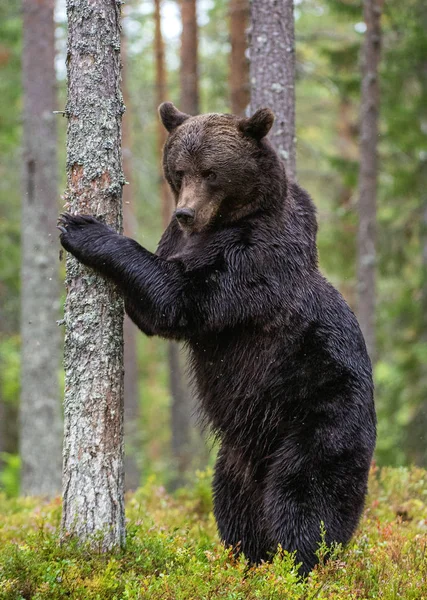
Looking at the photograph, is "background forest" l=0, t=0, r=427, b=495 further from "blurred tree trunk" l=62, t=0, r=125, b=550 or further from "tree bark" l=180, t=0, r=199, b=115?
"blurred tree trunk" l=62, t=0, r=125, b=550

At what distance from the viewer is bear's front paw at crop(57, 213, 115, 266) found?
489cm

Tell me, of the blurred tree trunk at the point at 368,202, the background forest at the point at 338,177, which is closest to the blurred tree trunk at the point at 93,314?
the background forest at the point at 338,177

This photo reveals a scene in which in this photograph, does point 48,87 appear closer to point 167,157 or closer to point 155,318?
point 167,157

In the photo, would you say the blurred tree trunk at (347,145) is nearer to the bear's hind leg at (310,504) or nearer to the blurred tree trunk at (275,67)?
the blurred tree trunk at (275,67)

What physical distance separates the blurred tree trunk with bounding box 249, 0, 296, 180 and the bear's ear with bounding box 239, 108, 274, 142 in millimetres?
2389

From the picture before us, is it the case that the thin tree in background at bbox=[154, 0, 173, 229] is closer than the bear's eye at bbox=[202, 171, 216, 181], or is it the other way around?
the bear's eye at bbox=[202, 171, 216, 181]

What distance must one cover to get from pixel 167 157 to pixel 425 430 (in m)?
11.0

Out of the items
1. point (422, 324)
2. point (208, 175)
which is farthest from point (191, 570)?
point (422, 324)

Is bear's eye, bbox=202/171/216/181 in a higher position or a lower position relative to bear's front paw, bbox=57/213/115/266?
higher

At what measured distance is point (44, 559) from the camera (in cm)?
462

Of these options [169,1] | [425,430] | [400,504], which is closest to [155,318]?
[400,504]

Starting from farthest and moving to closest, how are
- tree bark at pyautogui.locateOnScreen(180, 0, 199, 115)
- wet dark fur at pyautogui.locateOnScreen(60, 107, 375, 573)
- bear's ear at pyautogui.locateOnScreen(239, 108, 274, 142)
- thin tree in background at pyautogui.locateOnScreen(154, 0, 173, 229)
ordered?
thin tree in background at pyautogui.locateOnScreen(154, 0, 173, 229) < tree bark at pyautogui.locateOnScreen(180, 0, 199, 115) < bear's ear at pyautogui.locateOnScreen(239, 108, 274, 142) < wet dark fur at pyautogui.locateOnScreen(60, 107, 375, 573)

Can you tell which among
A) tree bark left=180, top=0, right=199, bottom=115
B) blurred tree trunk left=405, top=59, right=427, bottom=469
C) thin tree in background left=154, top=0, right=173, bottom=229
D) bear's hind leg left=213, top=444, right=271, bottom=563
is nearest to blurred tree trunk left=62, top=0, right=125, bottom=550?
bear's hind leg left=213, top=444, right=271, bottom=563

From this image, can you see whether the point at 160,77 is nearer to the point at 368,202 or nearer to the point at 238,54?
the point at 238,54
